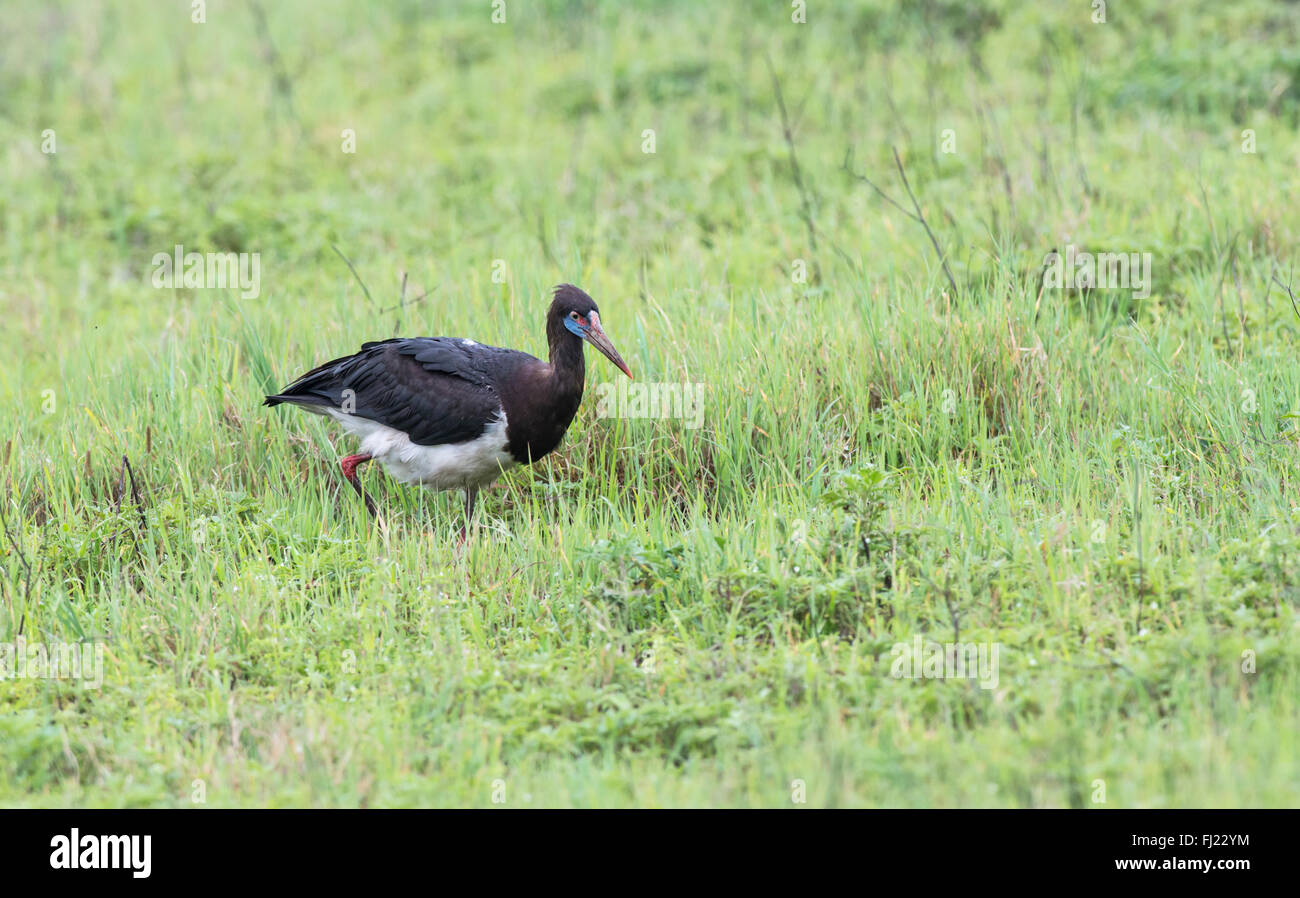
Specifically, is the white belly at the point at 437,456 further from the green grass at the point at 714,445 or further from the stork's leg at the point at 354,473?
the green grass at the point at 714,445

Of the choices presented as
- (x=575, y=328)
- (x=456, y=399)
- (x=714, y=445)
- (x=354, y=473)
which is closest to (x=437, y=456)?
(x=456, y=399)

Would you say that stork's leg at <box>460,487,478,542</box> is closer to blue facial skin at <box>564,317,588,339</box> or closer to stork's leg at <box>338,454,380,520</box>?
stork's leg at <box>338,454,380,520</box>

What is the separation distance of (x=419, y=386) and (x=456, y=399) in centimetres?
22

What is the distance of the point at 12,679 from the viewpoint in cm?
520

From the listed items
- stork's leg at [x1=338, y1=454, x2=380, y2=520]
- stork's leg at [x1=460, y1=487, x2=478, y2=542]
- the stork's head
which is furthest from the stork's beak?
stork's leg at [x1=338, y1=454, x2=380, y2=520]

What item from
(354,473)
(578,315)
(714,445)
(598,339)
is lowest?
(354,473)

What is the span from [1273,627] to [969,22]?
8.29 m

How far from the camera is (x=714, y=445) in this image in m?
6.53

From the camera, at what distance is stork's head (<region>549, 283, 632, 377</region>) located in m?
6.54

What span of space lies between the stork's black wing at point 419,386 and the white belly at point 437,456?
0.04 metres

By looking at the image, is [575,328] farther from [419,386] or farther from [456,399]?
[419,386]

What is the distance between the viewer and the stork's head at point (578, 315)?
21.5 ft

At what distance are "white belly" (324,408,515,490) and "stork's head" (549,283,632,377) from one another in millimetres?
527
